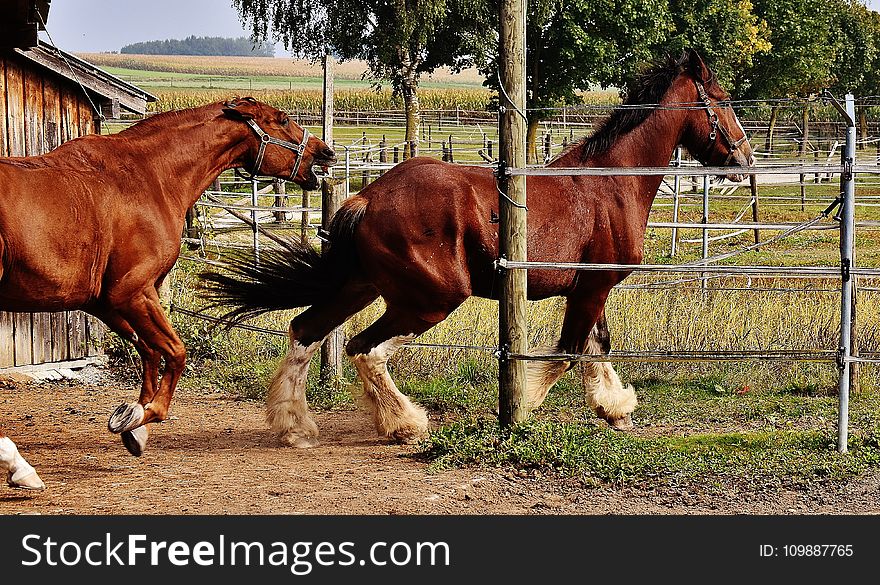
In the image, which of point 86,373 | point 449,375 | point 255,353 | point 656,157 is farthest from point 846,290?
point 86,373

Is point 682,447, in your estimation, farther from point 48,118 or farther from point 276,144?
point 48,118

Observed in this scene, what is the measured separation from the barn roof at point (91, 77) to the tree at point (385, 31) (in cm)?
2278

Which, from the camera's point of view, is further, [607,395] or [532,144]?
[532,144]

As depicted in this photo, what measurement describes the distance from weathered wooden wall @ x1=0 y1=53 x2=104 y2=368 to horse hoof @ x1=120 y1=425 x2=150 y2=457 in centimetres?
288

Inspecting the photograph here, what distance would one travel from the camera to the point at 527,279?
246 inches

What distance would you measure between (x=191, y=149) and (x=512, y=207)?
75.5 inches

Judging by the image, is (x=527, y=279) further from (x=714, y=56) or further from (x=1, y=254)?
(x=714, y=56)

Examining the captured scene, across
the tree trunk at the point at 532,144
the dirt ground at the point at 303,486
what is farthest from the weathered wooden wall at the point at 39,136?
the tree trunk at the point at 532,144

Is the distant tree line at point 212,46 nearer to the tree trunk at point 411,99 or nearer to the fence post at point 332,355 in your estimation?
the tree trunk at point 411,99

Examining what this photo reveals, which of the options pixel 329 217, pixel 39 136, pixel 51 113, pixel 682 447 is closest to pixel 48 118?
pixel 51 113

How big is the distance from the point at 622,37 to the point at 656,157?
31.1 m

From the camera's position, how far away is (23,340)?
8109 millimetres

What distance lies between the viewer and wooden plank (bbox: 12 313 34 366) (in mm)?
8055

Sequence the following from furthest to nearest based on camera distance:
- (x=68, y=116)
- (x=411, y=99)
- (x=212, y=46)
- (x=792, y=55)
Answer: (x=212, y=46)
(x=792, y=55)
(x=411, y=99)
(x=68, y=116)
